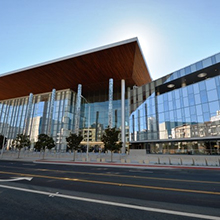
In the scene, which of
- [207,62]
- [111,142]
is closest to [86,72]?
[111,142]

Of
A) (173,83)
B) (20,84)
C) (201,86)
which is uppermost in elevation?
(20,84)

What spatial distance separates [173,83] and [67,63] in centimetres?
2548

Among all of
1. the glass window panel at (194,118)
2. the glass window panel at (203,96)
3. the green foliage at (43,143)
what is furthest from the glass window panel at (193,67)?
the green foliage at (43,143)

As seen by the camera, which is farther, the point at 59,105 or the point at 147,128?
the point at 59,105

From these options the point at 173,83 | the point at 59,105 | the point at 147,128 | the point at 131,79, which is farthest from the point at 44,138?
the point at 173,83

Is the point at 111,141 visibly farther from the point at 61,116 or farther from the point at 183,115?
the point at 61,116

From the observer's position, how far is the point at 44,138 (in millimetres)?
33250

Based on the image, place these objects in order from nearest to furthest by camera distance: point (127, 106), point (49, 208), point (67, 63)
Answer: point (49, 208) < point (67, 63) < point (127, 106)

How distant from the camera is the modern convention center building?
93.8ft

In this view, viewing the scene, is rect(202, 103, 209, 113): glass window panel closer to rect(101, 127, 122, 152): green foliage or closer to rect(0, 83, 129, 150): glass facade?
rect(101, 127, 122, 152): green foliage

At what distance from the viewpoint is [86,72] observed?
41812 mm

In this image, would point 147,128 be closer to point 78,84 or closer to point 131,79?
point 131,79

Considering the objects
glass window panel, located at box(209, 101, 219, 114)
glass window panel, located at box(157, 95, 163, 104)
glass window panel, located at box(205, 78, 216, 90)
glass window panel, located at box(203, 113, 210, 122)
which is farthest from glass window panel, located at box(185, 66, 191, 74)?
glass window panel, located at box(203, 113, 210, 122)

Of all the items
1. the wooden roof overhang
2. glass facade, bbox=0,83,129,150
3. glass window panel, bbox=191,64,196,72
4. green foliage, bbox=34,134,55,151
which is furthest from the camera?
glass facade, bbox=0,83,129,150
